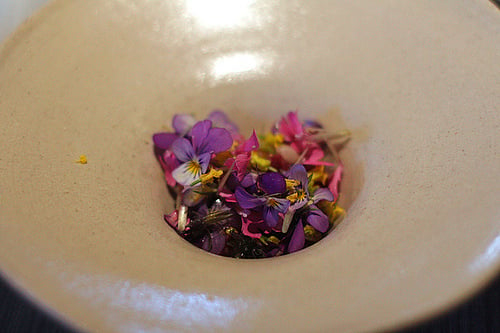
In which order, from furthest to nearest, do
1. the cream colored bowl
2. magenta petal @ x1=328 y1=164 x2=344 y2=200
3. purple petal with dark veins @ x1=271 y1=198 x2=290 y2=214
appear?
magenta petal @ x1=328 y1=164 x2=344 y2=200
purple petal with dark veins @ x1=271 y1=198 x2=290 y2=214
the cream colored bowl

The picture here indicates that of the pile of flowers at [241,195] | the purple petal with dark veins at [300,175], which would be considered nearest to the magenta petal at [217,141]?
the pile of flowers at [241,195]

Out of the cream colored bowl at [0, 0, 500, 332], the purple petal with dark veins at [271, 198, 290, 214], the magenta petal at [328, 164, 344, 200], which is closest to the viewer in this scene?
the cream colored bowl at [0, 0, 500, 332]

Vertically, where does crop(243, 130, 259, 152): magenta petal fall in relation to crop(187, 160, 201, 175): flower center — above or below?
above

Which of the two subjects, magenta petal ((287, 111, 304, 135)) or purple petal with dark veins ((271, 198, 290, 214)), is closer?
purple petal with dark veins ((271, 198, 290, 214))

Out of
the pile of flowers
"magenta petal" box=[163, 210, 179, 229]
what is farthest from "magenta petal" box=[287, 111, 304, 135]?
"magenta petal" box=[163, 210, 179, 229]

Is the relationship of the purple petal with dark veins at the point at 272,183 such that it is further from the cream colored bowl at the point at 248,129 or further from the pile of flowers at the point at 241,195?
the cream colored bowl at the point at 248,129

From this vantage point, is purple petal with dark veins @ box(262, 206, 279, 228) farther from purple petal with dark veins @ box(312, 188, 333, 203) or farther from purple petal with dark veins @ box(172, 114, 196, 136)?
purple petal with dark veins @ box(172, 114, 196, 136)

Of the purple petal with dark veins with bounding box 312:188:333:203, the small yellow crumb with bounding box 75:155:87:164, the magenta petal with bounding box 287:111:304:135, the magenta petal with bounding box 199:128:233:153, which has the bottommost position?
the purple petal with dark veins with bounding box 312:188:333:203
